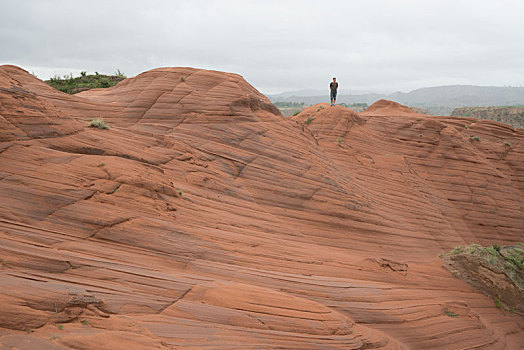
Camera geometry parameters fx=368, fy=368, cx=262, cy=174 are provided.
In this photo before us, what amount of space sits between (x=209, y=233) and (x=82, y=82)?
107 ft

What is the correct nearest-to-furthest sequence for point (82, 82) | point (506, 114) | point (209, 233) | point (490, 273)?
point (209, 233) → point (490, 273) → point (82, 82) → point (506, 114)

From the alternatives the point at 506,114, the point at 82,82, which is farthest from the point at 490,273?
the point at 506,114

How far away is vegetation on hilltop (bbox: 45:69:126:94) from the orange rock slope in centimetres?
1892

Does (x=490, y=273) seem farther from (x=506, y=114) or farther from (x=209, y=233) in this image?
(x=506, y=114)

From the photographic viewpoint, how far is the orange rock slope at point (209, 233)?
19.5 ft

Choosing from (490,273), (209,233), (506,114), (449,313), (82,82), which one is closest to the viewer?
(209,233)

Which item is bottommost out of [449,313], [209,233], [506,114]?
[449,313]

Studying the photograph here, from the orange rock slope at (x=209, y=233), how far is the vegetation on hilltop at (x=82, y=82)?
1892 cm

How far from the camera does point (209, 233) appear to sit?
9.28 metres

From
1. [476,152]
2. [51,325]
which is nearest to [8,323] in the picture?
[51,325]

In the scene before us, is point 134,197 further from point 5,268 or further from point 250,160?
point 250,160

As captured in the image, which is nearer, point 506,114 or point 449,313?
point 449,313

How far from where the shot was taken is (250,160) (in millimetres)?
14398

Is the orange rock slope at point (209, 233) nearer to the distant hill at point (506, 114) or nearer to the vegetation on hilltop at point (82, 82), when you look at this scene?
the vegetation on hilltop at point (82, 82)
